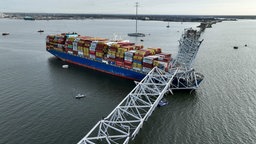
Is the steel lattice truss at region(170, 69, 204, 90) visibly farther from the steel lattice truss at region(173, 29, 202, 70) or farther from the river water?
the steel lattice truss at region(173, 29, 202, 70)

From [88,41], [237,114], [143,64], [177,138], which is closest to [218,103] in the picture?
[237,114]

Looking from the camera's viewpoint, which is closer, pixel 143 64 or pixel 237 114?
pixel 237 114

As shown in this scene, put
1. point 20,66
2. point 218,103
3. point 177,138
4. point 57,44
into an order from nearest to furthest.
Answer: point 177,138
point 218,103
point 20,66
point 57,44

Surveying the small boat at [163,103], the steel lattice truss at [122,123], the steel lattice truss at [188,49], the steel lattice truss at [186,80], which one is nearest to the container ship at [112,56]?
the steel lattice truss at [188,49]

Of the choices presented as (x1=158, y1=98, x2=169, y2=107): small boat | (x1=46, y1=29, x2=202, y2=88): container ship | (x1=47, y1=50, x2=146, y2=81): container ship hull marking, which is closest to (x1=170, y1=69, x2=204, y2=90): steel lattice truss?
(x1=46, y1=29, x2=202, y2=88): container ship

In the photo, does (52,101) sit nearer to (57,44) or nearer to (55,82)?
(55,82)

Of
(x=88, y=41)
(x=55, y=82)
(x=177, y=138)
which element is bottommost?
(x=177, y=138)
